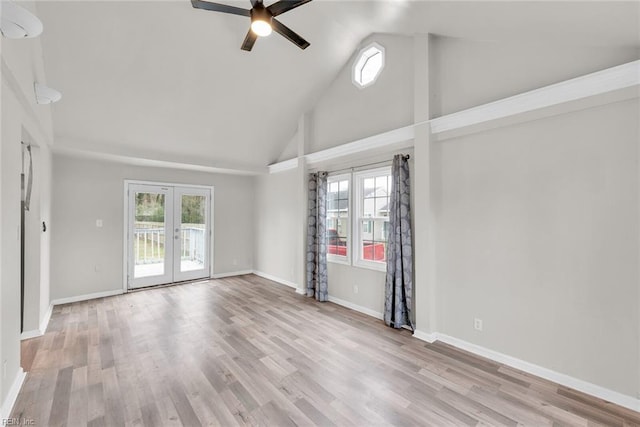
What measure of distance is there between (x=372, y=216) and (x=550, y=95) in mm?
2375

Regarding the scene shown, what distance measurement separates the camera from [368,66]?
437cm

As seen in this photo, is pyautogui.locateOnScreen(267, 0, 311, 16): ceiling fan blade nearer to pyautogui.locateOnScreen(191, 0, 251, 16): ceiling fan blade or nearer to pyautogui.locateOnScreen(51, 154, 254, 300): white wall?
pyautogui.locateOnScreen(191, 0, 251, 16): ceiling fan blade

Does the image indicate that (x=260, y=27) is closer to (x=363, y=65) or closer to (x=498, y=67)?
(x=363, y=65)

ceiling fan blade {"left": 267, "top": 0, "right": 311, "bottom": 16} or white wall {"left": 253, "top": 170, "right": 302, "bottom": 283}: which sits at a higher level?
ceiling fan blade {"left": 267, "top": 0, "right": 311, "bottom": 16}

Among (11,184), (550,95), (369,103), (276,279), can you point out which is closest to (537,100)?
(550,95)

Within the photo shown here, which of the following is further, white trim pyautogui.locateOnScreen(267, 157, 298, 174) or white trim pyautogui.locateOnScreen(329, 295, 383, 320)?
white trim pyautogui.locateOnScreen(267, 157, 298, 174)

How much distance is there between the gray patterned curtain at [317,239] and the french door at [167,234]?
2.51 m

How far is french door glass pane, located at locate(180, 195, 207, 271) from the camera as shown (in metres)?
5.76

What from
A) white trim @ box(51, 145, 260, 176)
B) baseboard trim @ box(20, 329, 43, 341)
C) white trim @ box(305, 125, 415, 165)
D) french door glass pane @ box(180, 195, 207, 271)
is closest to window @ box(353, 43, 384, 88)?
white trim @ box(305, 125, 415, 165)

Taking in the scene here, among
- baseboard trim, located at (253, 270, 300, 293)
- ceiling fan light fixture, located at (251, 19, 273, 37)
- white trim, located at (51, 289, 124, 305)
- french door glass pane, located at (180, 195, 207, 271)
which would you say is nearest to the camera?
ceiling fan light fixture, located at (251, 19, 273, 37)

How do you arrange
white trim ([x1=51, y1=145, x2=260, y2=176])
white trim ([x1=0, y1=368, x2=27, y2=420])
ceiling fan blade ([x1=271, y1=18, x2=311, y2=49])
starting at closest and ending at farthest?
white trim ([x1=0, y1=368, x2=27, y2=420]) < ceiling fan blade ([x1=271, y1=18, x2=311, y2=49]) < white trim ([x1=51, y1=145, x2=260, y2=176])

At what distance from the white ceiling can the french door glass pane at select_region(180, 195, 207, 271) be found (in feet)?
3.48

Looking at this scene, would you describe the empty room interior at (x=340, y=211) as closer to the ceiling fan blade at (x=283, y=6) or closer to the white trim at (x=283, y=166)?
the ceiling fan blade at (x=283, y=6)

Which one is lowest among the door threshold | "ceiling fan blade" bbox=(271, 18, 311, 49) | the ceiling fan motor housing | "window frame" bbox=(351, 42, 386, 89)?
the door threshold
